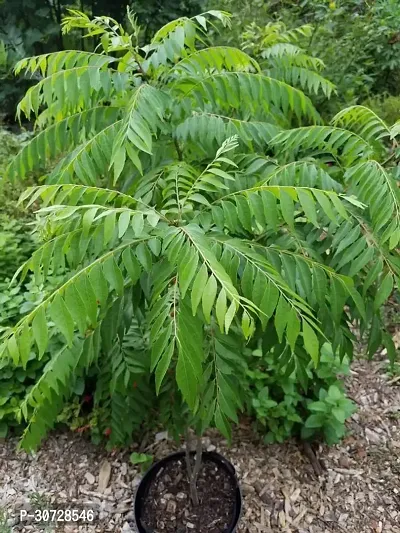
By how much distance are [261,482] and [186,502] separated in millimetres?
478

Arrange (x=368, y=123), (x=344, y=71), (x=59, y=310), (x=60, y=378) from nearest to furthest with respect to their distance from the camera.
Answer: (x=59, y=310), (x=60, y=378), (x=368, y=123), (x=344, y=71)

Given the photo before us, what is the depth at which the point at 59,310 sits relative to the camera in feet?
4.07

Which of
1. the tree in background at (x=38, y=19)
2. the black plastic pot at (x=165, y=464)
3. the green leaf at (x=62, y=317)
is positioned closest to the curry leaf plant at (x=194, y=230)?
the green leaf at (x=62, y=317)

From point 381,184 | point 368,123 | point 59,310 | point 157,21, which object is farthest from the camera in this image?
point 157,21

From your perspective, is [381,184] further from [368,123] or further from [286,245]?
[368,123]

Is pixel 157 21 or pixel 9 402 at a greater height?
pixel 157 21

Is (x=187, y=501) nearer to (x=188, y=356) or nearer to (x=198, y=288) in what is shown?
(x=188, y=356)

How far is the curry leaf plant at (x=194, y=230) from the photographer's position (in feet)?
4.19

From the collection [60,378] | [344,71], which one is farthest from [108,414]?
[344,71]

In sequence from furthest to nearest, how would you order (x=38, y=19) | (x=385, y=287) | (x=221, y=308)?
(x=38, y=19), (x=385, y=287), (x=221, y=308)

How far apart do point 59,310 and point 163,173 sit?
26.6 inches

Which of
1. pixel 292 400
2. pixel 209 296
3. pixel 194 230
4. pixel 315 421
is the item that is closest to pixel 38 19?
pixel 292 400

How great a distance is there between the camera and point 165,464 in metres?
2.59

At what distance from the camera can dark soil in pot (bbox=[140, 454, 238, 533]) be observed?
7.72 ft
